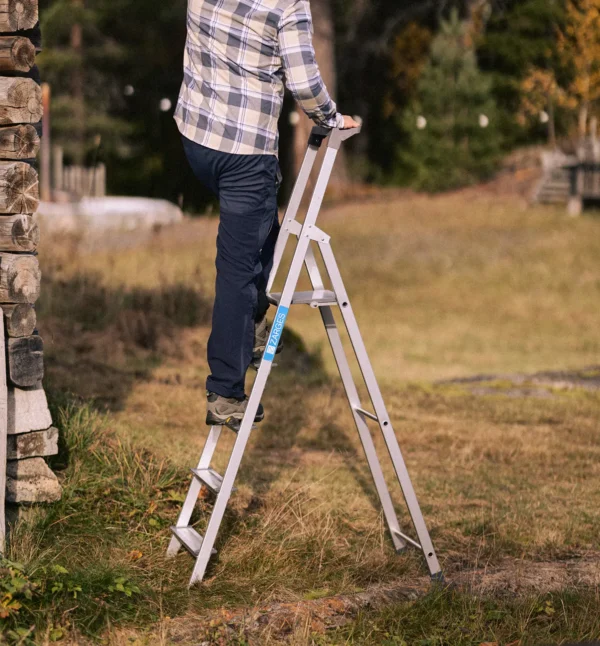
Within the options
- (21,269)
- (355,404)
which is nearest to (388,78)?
(355,404)

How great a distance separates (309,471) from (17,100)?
106 inches

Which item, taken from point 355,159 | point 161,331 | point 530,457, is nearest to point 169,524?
point 530,457

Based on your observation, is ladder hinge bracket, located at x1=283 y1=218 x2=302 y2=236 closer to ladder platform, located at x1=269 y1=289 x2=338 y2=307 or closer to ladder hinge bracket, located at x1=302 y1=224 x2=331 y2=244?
ladder hinge bracket, located at x1=302 y1=224 x2=331 y2=244

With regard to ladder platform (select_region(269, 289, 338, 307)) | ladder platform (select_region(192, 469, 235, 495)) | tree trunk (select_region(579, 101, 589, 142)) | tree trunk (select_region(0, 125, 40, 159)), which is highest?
tree trunk (select_region(0, 125, 40, 159))

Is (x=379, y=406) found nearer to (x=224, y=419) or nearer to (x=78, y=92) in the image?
(x=224, y=419)

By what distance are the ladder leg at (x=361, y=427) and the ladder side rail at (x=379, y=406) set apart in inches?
5.0

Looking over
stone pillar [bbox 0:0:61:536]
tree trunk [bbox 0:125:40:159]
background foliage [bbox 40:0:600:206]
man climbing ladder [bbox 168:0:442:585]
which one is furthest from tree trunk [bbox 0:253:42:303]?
background foliage [bbox 40:0:600:206]

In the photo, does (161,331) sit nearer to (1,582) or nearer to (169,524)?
(169,524)

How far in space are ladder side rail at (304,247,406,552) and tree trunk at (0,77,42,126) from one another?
129 cm

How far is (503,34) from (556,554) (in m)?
25.5

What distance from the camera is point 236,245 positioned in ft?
13.5

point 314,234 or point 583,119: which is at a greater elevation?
point 314,234

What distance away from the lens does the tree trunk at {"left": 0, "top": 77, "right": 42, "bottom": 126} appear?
14.3 feet

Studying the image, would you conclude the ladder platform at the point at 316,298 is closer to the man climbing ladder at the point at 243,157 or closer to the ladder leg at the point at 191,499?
the man climbing ladder at the point at 243,157
